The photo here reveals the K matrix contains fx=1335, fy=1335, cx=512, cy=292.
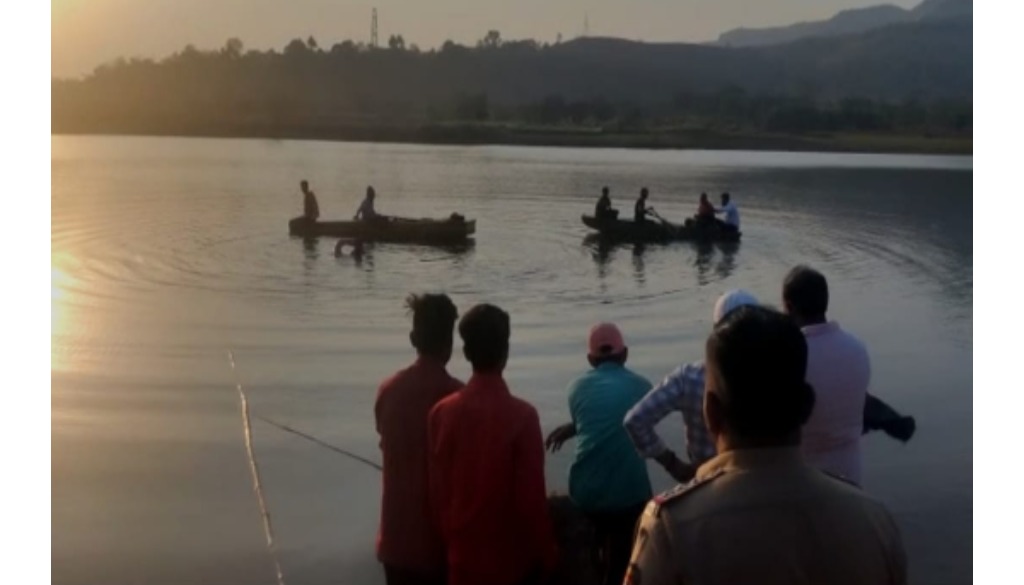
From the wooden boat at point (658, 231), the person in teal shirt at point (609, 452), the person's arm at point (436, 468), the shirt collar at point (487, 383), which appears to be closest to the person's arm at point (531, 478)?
the shirt collar at point (487, 383)

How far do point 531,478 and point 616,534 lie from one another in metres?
0.91

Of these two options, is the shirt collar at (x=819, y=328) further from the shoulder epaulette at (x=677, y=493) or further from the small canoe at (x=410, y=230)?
the small canoe at (x=410, y=230)

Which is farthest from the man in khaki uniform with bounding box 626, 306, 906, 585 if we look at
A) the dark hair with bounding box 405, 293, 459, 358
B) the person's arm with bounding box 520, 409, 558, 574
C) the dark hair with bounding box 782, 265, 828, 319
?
the dark hair with bounding box 782, 265, 828, 319

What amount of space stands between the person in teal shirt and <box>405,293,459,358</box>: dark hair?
71cm

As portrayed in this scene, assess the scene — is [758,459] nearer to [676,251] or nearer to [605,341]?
[605,341]

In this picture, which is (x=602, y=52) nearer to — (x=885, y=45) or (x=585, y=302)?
(x=885, y=45)

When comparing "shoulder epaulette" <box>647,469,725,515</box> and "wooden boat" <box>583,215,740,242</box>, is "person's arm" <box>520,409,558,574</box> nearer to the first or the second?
"shoulder epaulette" <box>647,469,725,515</box>

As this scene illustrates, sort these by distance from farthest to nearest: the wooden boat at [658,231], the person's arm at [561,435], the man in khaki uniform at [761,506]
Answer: the wooden boat at [658,231] → the person's arm at [561,435] → the man in khaki uniform at [761,506]

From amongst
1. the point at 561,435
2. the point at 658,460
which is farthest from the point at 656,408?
the point at 561,435

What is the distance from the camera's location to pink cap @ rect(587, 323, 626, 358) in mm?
4848

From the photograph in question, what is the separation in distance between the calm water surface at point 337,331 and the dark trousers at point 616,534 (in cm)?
219

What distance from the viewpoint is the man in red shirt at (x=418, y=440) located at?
14.3ft

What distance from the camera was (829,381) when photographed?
4457mm

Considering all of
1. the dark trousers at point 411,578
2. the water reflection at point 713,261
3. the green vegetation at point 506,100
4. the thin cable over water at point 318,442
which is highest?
the green vegetation at point 506,100
